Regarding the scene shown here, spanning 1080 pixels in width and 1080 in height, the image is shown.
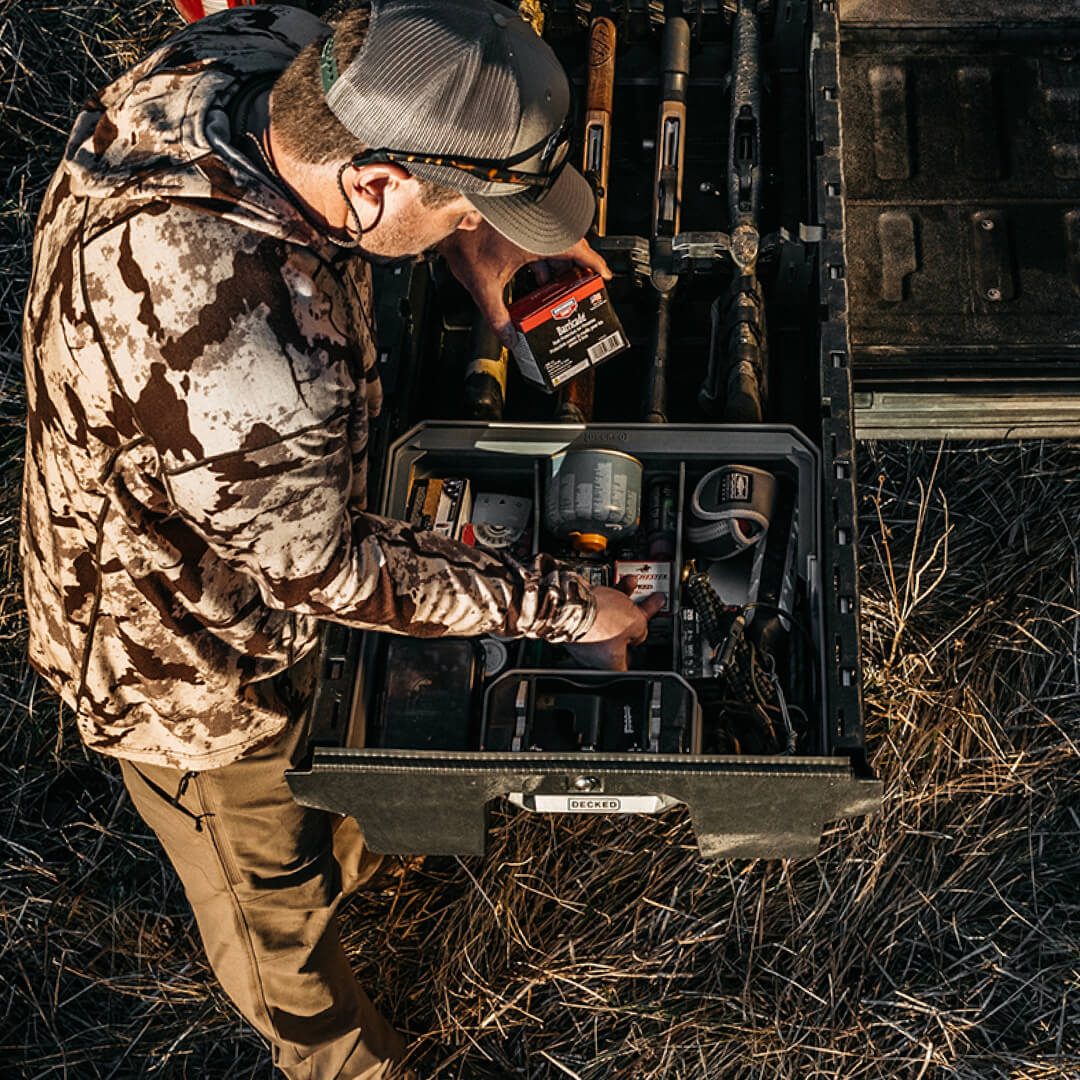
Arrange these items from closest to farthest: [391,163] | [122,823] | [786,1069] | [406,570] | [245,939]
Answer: [391,163]
[406,570]
[245,939]
[786,1069]
[122,823]

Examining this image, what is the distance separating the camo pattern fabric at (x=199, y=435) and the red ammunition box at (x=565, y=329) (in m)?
0.71

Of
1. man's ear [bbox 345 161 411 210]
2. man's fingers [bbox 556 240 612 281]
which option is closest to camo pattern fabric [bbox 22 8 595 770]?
man's ear [bbox 345 161 411 210]

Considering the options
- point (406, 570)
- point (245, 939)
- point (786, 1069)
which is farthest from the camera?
point (786, 1069)

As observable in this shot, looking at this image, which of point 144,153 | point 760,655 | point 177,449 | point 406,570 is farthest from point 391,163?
point 760,655

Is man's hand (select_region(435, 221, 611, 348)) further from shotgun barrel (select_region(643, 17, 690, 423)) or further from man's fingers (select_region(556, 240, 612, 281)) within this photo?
shotgun barrel (select_region(643, 17, 690, 423))

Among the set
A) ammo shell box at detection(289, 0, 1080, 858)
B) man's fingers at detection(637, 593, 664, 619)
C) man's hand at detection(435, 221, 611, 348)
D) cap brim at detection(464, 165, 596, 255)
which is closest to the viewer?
cap brim at detection(464, 165, 596, 255)

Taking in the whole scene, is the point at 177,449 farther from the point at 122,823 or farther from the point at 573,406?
the point at 122,823

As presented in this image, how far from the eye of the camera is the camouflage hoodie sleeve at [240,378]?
77.7 inches

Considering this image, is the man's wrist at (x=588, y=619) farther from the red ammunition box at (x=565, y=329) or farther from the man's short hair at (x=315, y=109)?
the man's short hair at (x=315, y=109)

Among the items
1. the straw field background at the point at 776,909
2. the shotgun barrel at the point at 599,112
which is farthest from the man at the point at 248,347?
the straw field background at the point at 776,909

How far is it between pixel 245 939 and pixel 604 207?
86.4 inches

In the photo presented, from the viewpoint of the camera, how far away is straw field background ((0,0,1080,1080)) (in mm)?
3453

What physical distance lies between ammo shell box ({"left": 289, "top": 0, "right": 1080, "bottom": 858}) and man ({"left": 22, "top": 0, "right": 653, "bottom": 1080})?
0.86 ft

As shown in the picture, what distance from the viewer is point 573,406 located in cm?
312
